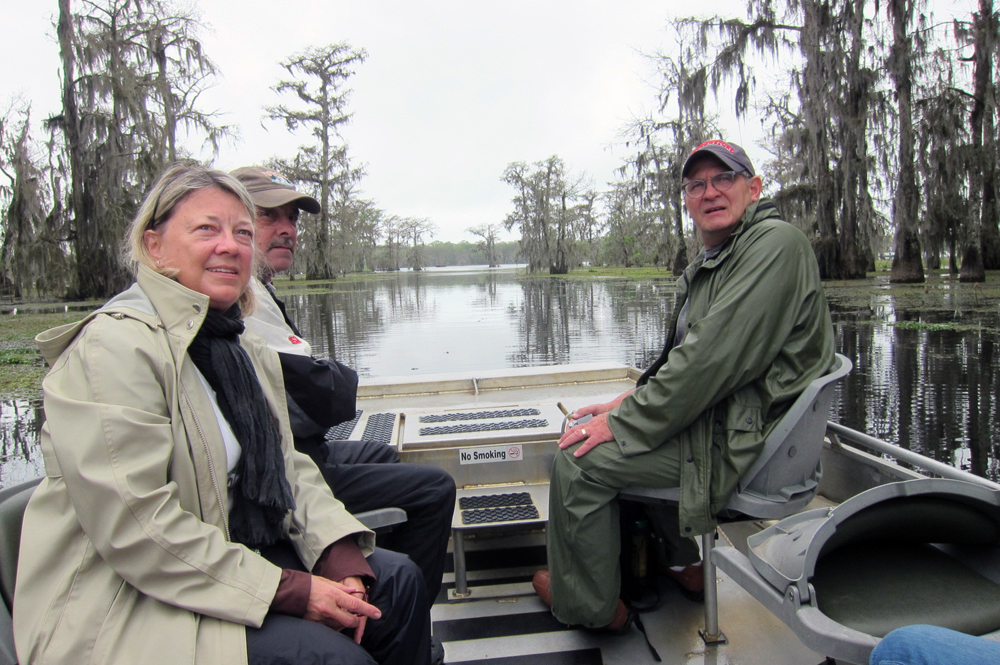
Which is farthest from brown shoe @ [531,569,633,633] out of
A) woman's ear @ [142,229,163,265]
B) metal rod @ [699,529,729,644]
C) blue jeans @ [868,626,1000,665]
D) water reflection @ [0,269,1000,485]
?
water reflection @ [0,269,1000,485]

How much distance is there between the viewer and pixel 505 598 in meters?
2.65

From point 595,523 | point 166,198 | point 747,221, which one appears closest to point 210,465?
point 166,198

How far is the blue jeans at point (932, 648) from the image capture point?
3.80 feet

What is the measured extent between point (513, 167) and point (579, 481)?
5418cm

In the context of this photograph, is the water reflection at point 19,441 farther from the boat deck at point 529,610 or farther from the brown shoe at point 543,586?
the brown shoe at point 543,586

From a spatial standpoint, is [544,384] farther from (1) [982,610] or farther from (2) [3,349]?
(2) [3,349]

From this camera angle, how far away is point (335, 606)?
1.53 metres

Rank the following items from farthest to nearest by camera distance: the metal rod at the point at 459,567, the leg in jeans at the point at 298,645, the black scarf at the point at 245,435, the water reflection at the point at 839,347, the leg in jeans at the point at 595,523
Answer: the water reflection at the point at 839,347 → the metal rod at the point at 459,567 → the leg in jeans at the point at 595,523 → the black scarf at the point at 245,435 → the leg in jeans at the point at 298,645

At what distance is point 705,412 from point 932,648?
3.25 feet

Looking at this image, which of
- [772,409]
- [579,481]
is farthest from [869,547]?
[579,481]

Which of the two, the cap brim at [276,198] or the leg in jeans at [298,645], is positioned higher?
the cap brim at [276,198]

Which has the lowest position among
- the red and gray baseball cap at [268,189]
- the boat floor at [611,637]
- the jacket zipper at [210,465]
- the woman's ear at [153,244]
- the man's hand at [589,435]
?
the boat floor at [611,637]

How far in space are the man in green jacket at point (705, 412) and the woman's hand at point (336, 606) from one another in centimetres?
80

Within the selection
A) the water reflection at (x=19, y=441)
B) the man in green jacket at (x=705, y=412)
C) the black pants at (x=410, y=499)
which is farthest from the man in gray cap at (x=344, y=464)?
the water reflection at (x=19, y=441)
